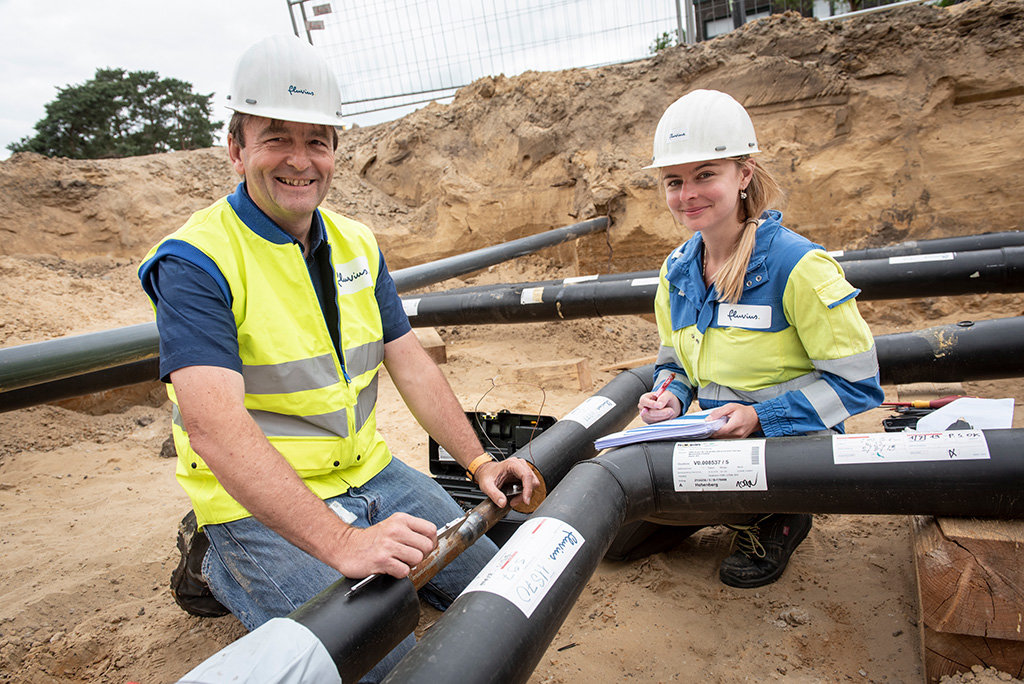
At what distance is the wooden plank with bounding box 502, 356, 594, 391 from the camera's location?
4.62 m

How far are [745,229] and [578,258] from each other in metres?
5.41

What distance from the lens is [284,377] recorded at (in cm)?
189

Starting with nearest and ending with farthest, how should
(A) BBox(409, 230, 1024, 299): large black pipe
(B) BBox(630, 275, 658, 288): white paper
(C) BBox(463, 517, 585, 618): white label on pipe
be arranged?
(C) BBox(463, 517, 585, 618): white label on pipe → (A) BBox(409, 230, 1024, 299): large black pipe → (B) BBox(630, 275, 658, 288): white paper

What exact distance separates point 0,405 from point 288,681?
2028 mm

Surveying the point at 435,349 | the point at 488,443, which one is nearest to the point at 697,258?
the point at 488,443

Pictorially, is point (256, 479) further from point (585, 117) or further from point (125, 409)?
point (585, 117)

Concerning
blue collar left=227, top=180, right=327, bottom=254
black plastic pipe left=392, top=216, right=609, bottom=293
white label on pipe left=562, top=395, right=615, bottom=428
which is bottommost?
white label on pipe left=562, top=395, right=615, bottom=428

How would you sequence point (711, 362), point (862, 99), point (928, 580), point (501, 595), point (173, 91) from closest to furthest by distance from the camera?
1. point (501, 595)
2. point (928, 580)
3. point (711, 362)
4. point (862, 99)
5. point (173, 91)

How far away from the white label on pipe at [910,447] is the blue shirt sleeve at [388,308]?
151 centimetres

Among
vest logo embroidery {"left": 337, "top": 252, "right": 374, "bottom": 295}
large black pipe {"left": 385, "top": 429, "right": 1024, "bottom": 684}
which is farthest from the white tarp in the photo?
vest logo embroidery {"left": 337, "top": 252, "right": 374, "bottom": 295}

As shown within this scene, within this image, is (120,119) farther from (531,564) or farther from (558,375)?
(531,564)

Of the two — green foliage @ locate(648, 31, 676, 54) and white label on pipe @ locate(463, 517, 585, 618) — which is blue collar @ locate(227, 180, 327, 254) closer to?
white label on pipe @ locate(463, 517, 585, 618)

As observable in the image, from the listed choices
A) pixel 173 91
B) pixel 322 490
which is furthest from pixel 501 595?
pixel 173 91

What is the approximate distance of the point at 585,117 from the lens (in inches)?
302
